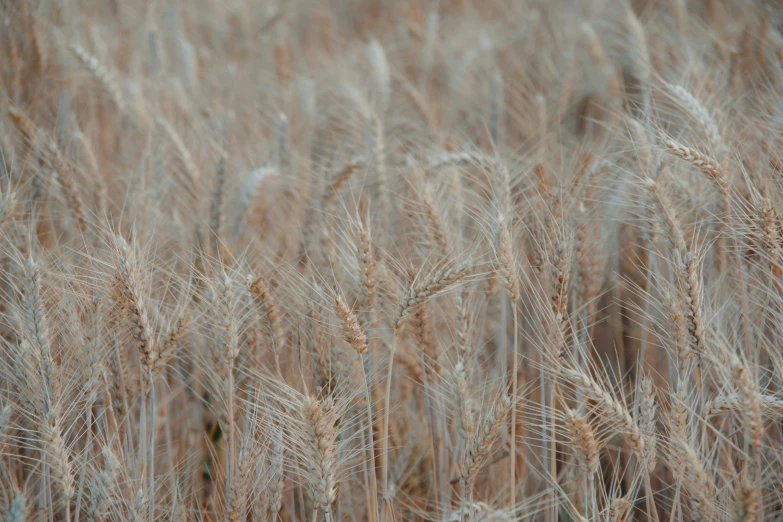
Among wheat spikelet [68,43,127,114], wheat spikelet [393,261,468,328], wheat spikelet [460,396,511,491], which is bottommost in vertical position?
wheat spikelet [460,396,511,491]

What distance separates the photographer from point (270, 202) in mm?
2656

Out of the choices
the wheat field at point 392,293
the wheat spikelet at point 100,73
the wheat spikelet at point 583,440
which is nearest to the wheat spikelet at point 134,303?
the wheat field at point 392,293

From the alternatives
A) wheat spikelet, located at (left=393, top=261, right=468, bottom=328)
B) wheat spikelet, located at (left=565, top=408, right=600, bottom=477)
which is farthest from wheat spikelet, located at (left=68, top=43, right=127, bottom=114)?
wheat spikelet, located at (left=565, top=408, right=600, bottom=477)

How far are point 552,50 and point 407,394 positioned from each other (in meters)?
2.88

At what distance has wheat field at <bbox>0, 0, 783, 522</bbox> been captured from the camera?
1.56 m

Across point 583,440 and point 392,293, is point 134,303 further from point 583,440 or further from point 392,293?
point 583,440

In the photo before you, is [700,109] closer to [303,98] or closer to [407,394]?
[407,394]

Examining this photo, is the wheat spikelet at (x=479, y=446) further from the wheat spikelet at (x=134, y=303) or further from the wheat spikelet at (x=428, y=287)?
the wheat spikelet at (x=134, y=303)

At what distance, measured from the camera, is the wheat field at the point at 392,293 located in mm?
1558

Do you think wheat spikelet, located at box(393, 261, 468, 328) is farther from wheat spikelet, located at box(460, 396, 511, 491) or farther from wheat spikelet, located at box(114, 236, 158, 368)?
wheat spikelet, located at box(114, 236, 158, 368)

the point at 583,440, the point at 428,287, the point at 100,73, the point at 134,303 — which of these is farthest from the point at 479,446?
the point at 100,73

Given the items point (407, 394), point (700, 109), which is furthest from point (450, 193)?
point (700, 109)

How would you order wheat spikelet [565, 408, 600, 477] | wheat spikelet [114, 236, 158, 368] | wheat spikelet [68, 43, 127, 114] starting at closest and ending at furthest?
wheat spikelet [565, 408, 600, 477], wheat spikelet [114, 236, 158, 368], wheat spikelet [68, 43, 127, 114]

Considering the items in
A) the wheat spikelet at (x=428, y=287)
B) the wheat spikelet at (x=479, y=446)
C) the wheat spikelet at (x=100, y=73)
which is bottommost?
the wheat spikelet at (x=479, y=446)
